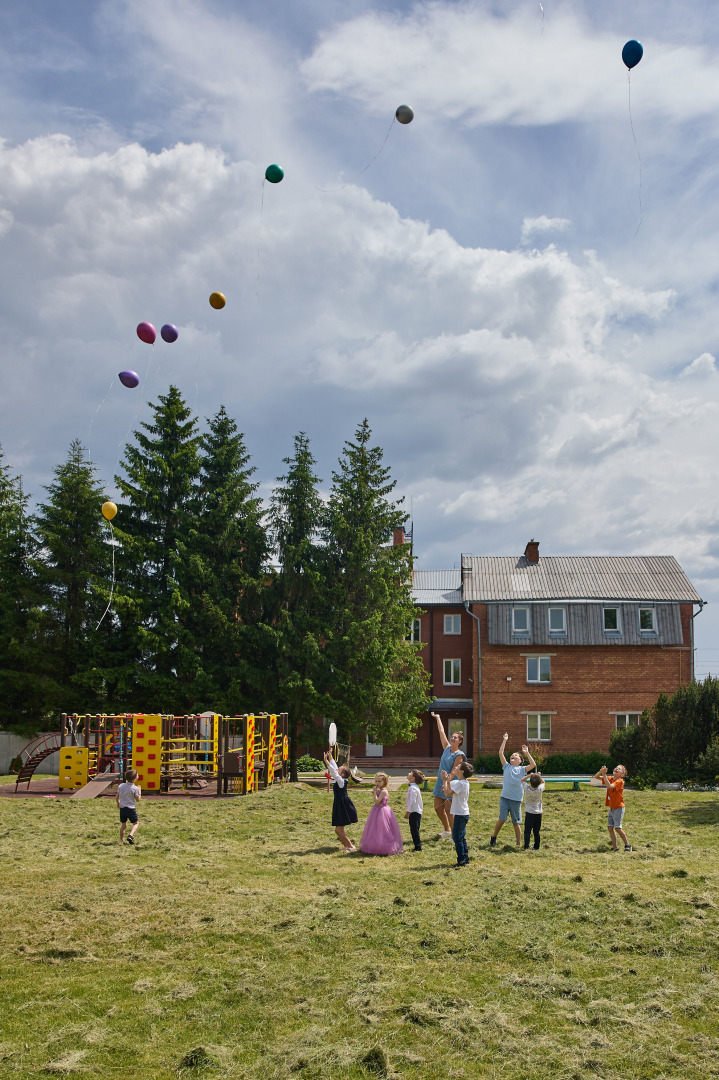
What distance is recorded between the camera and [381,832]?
14.2m

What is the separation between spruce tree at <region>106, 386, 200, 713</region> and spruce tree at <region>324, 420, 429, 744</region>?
662 centimetres

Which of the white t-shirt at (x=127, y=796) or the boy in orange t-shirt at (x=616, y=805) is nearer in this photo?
the boy in orange t-shirt at (x=616, y=805)

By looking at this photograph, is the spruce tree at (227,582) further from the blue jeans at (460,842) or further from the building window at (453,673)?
→ the blue jeans at (460,842)

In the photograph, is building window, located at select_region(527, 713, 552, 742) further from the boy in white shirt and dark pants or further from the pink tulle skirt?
the boy in white shirt and dark pants

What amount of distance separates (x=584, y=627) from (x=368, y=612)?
40.9 feet

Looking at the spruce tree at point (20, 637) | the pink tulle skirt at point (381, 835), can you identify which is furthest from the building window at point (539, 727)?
the pink tulle skirt at point (381, 835)

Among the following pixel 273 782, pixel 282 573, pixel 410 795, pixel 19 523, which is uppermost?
pixel 19 523

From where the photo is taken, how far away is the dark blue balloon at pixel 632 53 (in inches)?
448

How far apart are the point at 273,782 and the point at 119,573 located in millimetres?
15420

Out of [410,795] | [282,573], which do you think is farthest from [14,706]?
[410,795]

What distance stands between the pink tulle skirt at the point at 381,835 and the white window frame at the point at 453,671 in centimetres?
3179

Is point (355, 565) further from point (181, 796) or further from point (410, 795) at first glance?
point (410, 795)

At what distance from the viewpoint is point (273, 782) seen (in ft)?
91.3

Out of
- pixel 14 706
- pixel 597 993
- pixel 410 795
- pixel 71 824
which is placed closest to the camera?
pixel 597 993
